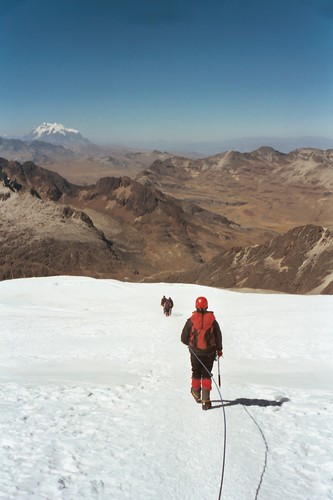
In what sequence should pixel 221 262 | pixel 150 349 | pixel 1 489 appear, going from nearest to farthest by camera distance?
1. pixel 1 489
2. pixel 150 349
3. pixel 221 262

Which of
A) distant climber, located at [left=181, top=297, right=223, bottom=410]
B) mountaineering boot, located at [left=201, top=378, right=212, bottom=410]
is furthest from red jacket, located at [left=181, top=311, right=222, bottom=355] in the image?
mountaineering boot, located at [left=201, top=378, right=212, bottom=410]

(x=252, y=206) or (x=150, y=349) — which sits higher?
(x=252, y=206)

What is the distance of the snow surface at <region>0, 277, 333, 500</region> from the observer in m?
4.48

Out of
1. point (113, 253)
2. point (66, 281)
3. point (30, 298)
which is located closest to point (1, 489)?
point (30, 298)

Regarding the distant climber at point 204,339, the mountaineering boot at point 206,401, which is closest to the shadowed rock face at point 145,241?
the distant climber at point 204,339

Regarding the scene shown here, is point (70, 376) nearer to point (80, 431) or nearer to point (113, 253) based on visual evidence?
point (80, 431)

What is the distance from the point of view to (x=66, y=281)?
36.3 m

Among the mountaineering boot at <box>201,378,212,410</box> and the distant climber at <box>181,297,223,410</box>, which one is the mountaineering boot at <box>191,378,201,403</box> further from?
the mountaineering boot at <box>201,378,212,410</box>

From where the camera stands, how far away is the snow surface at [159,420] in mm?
4480

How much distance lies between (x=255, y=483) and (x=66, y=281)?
108 ft

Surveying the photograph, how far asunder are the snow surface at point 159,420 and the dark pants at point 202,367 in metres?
0.46

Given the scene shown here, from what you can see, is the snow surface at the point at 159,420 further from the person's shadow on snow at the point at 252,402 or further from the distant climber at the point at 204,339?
the distant climber at the point at 204,339

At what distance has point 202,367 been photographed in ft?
23.7

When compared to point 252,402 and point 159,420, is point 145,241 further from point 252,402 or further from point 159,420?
point 159,420
